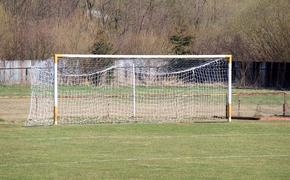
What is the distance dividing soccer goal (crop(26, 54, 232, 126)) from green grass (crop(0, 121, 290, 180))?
276cm

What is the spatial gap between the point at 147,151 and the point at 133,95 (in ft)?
37.7

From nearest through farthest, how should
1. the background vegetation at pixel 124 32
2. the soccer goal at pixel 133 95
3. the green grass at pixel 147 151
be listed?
the green grass at pixel 147 151 < the soccer goal at pixel 133 95 < the background vegetation at pixel 124 32

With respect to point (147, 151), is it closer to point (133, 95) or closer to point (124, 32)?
point (133, 95)

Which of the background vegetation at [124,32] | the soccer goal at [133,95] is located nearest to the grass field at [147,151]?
the soccer goal at [133,95]

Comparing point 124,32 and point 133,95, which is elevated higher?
point 124,32

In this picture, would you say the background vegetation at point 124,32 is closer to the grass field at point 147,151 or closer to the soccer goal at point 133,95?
the soccer goal at point 133,95

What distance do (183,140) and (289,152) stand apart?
3.55m

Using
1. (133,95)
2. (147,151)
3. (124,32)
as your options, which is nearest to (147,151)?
(147,151)

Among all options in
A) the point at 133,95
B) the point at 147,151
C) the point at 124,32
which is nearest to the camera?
the point at 147,151

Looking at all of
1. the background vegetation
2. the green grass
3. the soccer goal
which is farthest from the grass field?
the background vegetation

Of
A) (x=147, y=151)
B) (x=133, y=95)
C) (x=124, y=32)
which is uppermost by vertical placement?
(x=124, y=32)

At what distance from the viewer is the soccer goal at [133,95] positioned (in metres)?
28.2

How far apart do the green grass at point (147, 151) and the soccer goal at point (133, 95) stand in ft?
9.04

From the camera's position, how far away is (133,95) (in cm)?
2980
